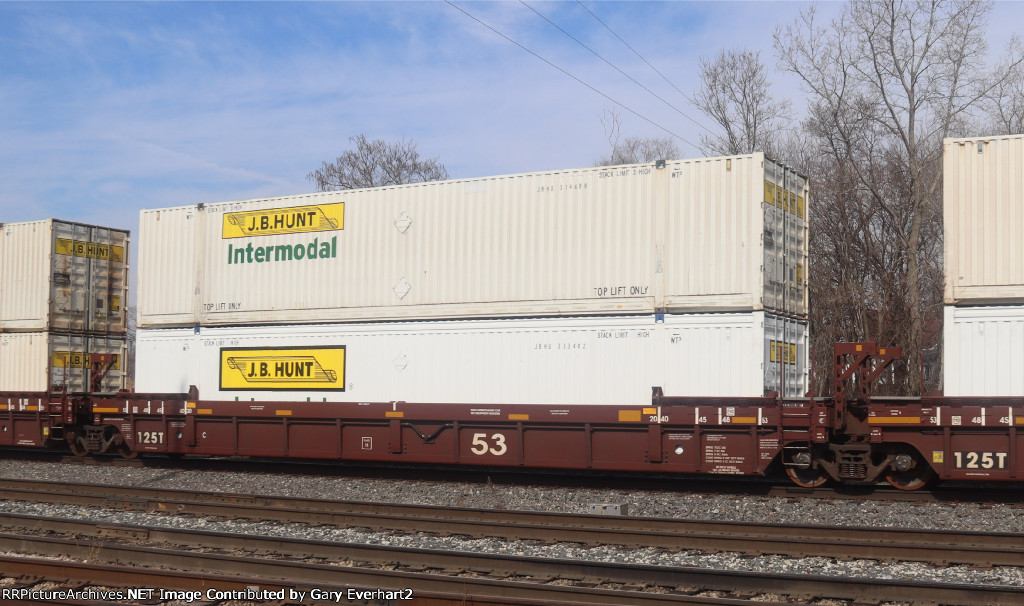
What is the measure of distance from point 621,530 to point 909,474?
5330 millimetres

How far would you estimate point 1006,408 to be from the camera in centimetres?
1127

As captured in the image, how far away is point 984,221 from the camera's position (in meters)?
11.7

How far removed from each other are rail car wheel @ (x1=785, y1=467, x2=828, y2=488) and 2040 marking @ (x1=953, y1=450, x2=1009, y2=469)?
5.92 feet

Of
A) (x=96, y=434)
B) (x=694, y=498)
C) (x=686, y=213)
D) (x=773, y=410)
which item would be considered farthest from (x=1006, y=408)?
(x=96, y=434)

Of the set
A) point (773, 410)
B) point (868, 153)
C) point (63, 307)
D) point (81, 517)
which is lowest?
point (81, 517)

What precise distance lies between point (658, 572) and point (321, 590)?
2.87 metres

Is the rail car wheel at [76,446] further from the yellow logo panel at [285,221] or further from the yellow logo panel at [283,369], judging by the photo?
the yellow logo panel at [285,221]

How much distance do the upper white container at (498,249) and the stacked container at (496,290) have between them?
0.09 feet

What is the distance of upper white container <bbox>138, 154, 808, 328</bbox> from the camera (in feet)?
42.9

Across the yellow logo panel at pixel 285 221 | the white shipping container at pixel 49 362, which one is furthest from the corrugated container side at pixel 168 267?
the white shipping container at pixel 49 362

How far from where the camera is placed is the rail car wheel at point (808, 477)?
12.6m

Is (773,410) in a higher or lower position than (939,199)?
lower

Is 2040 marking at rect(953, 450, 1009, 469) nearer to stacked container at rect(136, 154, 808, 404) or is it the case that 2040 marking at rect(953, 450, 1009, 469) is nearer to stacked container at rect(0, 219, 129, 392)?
stacked container at rect(136, 154, 808, 404)

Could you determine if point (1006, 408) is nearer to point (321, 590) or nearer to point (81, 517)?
point (321, 590)
